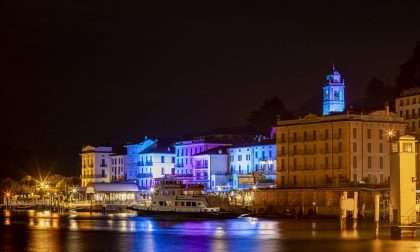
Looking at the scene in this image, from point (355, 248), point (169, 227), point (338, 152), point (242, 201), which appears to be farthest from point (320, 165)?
point (355, 248)

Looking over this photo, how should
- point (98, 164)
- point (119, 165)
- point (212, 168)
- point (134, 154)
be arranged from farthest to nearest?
point (98, 164), point (119, 165), point (134, 154), point (212, 168)

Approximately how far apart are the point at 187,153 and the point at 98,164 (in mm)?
33996

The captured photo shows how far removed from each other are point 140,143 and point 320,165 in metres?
64.8

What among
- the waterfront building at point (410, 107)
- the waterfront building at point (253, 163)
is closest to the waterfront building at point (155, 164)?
the waterfront building at point (253, 163)

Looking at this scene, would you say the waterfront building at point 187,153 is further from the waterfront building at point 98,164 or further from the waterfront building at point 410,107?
the waterfront building at point 410,107

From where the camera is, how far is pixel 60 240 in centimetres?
7394

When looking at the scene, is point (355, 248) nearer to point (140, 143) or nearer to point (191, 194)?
point (191, 194)

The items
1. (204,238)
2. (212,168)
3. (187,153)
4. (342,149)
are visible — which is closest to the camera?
(204,238)

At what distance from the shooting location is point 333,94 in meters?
147

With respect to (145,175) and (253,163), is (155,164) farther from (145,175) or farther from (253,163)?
(253,163)

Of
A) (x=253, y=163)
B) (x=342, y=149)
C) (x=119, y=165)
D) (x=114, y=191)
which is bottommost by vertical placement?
(x=114, y=191)

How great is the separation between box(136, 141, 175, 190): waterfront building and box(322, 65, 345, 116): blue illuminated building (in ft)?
124

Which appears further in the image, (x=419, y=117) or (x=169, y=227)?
(x=419, y=117)

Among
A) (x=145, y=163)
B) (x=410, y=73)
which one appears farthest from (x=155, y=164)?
(x=410, y=73)
